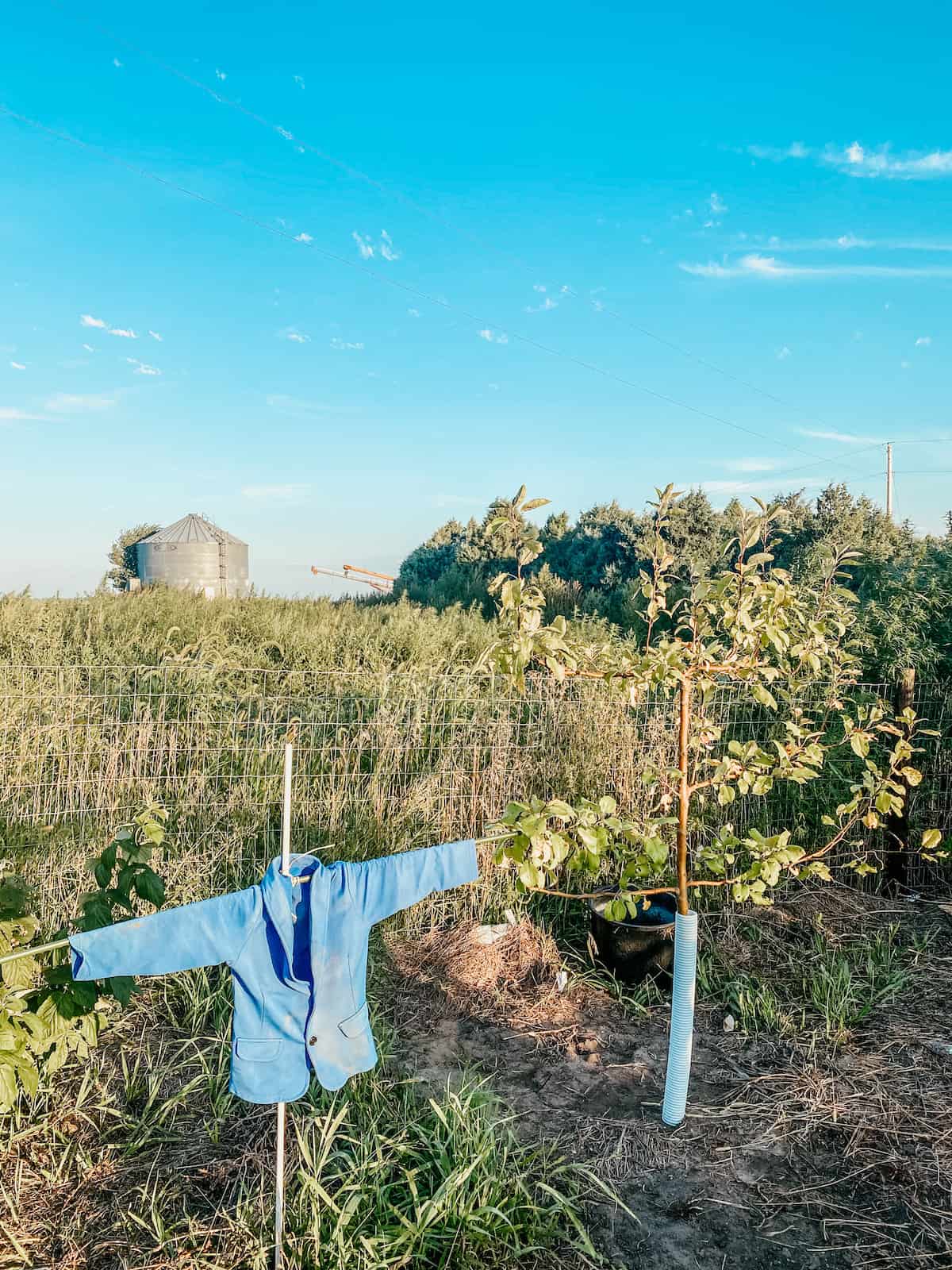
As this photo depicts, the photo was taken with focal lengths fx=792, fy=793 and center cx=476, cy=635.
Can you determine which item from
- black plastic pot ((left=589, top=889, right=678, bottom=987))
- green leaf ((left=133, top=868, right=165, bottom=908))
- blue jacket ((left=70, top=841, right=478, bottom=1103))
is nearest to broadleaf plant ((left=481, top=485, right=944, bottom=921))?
blue jacket ((left=70, top=841, right=478, bottom=1103))

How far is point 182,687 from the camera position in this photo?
14.3 feet

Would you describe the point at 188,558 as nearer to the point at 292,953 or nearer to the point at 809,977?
the point at 809,977

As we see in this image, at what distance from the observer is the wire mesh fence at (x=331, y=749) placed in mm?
3947

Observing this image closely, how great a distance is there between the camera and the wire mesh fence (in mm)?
3947

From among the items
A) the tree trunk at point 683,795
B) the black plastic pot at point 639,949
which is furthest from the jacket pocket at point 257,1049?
the black plastic pot at point 639,949

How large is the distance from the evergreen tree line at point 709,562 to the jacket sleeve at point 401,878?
1791mm

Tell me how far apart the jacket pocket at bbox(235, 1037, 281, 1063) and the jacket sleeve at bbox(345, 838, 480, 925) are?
33 cm

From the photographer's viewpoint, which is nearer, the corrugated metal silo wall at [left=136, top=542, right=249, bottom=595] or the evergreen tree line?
the evergreen tree line

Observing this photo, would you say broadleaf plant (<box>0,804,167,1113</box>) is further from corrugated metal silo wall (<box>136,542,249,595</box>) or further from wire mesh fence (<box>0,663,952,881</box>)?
corrugated metal silo wall (<box>136,542,249,595</box>)

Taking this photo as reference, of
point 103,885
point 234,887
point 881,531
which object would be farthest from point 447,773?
point 881,531

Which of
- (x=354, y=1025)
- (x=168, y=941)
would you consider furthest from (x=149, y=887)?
(x=354, y=1025)

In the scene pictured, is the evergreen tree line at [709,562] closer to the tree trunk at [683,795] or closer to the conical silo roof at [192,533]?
the tree trunk at [683,795]

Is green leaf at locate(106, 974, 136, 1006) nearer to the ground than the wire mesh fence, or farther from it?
nearer to the ground

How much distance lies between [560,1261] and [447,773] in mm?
2256
